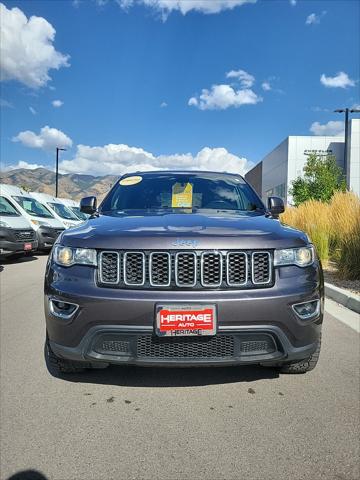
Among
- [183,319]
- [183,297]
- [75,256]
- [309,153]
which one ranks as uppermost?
[309,153]

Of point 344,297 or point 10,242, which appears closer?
point 344,297

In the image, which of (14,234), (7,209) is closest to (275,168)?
(7,209)

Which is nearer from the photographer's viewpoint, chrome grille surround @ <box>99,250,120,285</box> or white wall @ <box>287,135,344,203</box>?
chrome grille surround @ <box>99,250,120,285</box>

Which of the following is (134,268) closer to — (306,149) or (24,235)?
(24,235)

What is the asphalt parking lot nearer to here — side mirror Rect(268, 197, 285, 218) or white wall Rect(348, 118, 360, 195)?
side mirror Rect(268, 197, 285, 218)

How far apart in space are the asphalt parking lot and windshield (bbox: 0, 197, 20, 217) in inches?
345

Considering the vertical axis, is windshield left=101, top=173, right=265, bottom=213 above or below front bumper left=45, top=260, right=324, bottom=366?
above

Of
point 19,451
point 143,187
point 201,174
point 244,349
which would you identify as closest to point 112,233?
point 244,349

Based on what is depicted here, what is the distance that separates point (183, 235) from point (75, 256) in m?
0.71

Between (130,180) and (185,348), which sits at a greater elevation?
(130,180)

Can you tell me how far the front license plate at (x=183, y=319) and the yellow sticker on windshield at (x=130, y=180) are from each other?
2235 millimetres

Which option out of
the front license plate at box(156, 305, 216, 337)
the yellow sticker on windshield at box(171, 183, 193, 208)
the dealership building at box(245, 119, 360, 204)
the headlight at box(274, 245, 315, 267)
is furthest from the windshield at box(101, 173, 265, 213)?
the dealership building at box(245, 119, 360, 204)

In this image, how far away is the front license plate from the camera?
2.49 meters

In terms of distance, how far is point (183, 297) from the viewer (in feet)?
8.24
